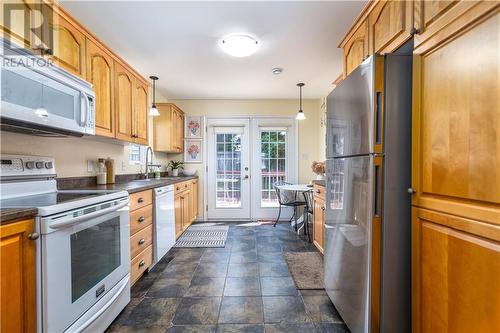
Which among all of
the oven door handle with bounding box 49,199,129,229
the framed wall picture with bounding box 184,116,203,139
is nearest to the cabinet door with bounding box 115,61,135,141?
the oven door handle with bounding box 49,199,129,229

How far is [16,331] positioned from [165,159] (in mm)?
3645

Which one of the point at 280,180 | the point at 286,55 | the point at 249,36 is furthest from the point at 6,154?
the point at 280,180

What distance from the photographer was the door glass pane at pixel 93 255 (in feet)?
4.24

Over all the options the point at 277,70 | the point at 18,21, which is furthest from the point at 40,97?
the point at 277,70

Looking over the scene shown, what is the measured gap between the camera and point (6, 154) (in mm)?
1482

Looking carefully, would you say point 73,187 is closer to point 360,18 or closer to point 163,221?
point 163,221

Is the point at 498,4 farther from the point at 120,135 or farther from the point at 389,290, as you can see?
the point at 120,135

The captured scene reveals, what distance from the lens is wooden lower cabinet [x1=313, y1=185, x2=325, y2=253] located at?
2833 mm

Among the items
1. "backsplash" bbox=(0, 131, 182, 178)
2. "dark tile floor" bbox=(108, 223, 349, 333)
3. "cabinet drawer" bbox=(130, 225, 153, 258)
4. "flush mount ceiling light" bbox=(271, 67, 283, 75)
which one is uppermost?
"flush mount ceiling light" bbox=(271, 67, 283, 75)

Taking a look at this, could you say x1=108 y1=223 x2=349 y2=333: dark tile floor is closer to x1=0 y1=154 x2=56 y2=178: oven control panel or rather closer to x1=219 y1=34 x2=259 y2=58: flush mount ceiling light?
x1=0 y1=154 x2=56 y2=178: oven control panel

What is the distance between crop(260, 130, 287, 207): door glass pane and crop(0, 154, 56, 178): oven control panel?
342 centimetres

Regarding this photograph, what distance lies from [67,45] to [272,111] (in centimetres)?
348

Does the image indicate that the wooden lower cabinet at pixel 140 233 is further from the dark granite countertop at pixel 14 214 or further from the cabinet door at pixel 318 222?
the cabinet door at pixel 318 222

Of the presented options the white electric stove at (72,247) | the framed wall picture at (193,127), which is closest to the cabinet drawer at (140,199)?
the white electric stove at (72,247)
